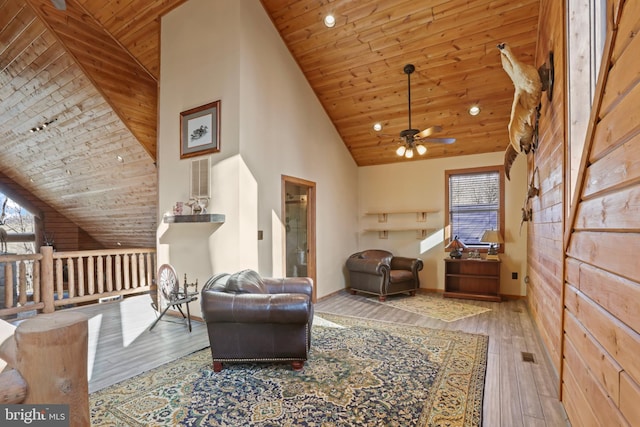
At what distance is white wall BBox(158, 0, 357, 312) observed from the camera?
12.6 feet

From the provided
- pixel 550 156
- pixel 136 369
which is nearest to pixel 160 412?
pixel 136 369

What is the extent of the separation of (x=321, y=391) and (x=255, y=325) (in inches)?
28.4

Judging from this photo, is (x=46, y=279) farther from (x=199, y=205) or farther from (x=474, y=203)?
(x=474, y=203)

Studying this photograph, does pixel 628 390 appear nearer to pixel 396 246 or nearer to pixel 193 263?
pixel 193 263

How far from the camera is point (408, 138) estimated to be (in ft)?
13.4

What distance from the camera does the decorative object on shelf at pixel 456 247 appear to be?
539 centimetres

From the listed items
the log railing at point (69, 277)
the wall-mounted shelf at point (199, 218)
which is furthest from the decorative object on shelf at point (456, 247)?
the log railing at point (69, 277)

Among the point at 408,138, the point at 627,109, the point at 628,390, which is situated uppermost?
the point at 408,138

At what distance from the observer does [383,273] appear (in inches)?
205

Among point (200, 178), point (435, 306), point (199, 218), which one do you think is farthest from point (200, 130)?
point (435, 306)

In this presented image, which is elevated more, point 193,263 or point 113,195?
point 113,195

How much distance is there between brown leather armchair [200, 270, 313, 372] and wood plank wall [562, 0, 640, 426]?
1779 mm

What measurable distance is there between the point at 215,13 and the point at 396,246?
486 centimetres

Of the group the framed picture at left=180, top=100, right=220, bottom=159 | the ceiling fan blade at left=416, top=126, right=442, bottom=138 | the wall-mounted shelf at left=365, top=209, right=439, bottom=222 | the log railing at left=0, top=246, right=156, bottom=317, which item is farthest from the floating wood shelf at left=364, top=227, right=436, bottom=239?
the log railing at left=0, top=246, right=156, bottom=317
